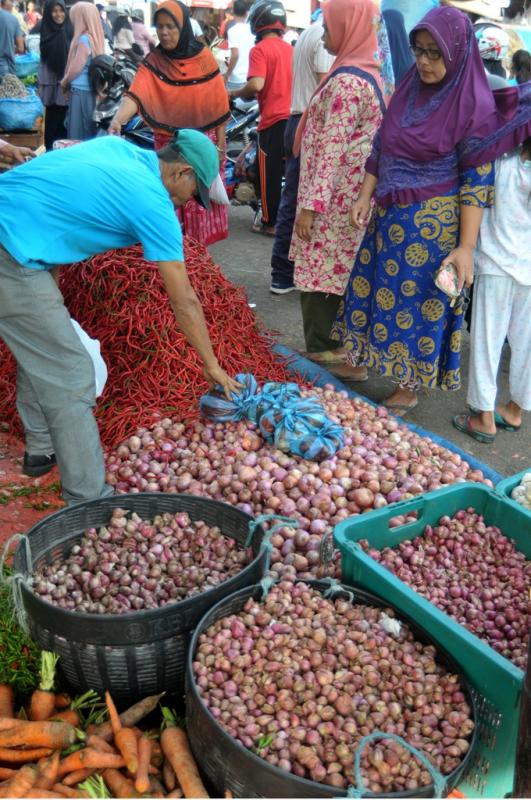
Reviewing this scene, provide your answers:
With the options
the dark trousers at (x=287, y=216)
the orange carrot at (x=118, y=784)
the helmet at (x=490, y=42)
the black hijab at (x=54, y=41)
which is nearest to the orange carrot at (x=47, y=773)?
the orange carrot at (x=118, y=784)

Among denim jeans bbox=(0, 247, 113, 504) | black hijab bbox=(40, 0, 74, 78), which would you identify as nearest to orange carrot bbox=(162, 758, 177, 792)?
denim jeans bbox=(0, 247, 113, 504)

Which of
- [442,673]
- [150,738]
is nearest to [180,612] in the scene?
[150,738]

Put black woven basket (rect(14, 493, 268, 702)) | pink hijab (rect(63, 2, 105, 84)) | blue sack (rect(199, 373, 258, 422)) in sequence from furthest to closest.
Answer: pink hijab (rect(63, 2, 105, 84))
blue sack (rect(199, 373, 258, 422))
black woven basket (rect(14, 493, 268, 702))

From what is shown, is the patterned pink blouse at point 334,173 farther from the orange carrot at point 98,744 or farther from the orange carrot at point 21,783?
the orange carrot at point 21,783

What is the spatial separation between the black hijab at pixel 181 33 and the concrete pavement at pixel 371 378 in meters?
1.74

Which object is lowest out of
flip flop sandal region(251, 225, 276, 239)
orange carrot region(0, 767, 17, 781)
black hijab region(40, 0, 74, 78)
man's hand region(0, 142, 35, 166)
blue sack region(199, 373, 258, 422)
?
flip flop sandal region(251, 225, 276, 239)

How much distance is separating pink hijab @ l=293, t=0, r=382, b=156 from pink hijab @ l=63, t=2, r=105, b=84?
14.9 ft

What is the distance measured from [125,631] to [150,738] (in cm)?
31

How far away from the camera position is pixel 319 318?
14.2 feet

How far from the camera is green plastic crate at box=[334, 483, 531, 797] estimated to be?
179 centimetres

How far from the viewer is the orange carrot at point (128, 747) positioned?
181cm

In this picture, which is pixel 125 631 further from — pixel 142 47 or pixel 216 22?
pixel 216 22

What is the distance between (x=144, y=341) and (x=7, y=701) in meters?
1.95

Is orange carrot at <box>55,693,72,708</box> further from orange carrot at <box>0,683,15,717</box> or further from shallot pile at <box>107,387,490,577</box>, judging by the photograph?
shallot pile at <box>107,387,490,577</box>
